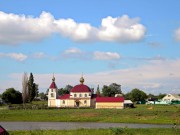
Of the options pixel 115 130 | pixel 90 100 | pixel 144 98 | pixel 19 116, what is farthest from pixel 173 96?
pixel 115 130

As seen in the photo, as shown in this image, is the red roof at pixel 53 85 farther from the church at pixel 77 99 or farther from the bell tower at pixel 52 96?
the church at pixel 77 99

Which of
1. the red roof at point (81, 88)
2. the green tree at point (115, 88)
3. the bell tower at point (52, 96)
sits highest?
the green tree at point (115, 88)

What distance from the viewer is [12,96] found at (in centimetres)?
13225

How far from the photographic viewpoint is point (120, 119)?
5569 centimetres

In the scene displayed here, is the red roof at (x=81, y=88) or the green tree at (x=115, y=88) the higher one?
the green tree at (x=115, y=88)

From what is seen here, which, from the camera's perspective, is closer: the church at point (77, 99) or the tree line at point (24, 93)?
the church at point (77, 99)

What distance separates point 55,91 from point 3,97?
24.1m

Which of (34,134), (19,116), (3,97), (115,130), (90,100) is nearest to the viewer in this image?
(34,134)

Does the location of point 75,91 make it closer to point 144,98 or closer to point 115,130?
point 144,98

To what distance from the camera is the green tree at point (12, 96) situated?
131125 mm

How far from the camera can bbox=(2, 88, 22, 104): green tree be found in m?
131

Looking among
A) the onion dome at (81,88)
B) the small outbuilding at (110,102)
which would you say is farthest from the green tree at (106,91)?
the small outbuilding at (110,102)

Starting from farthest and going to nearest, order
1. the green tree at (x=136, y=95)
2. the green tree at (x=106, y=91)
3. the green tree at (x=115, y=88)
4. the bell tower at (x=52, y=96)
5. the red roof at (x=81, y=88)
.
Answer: the green tree at (x=115, y=88), the green tree at (x=106, y=91), the green tree at (x=136, y=95), the bell tower at (x=52, y=96), the red roof at (x=81, y=88)

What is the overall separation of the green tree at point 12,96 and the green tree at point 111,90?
53786 millimetres
